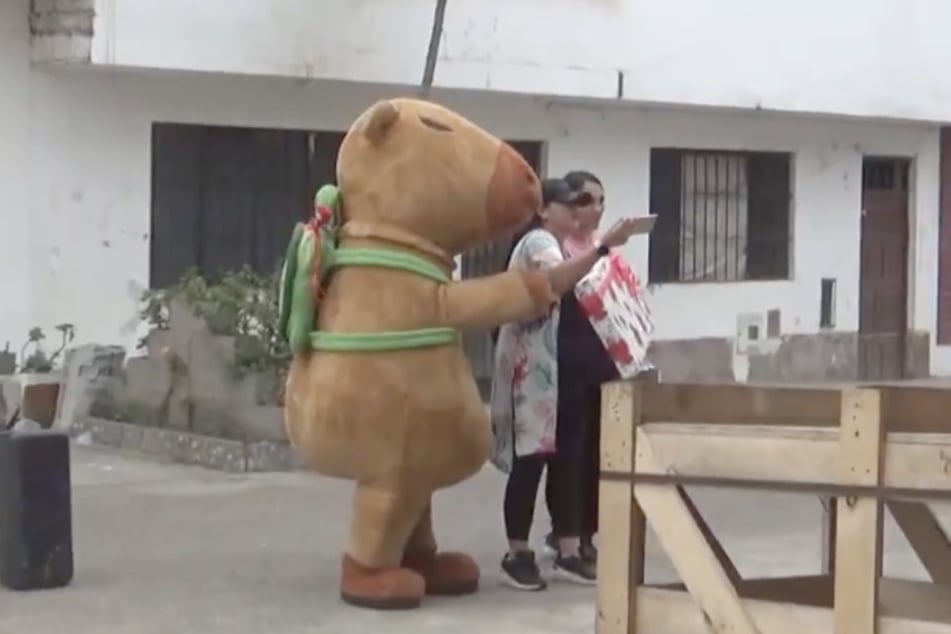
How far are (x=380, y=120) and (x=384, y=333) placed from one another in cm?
79

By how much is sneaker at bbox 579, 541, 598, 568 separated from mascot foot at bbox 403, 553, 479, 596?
0.56m

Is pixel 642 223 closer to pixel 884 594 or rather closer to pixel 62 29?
pixel 884 594

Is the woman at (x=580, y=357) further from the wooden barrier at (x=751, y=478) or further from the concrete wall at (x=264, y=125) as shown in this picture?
the concrete wall at (x=264, y=125)

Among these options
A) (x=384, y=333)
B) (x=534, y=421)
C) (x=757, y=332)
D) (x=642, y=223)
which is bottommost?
(x=534, y=421)

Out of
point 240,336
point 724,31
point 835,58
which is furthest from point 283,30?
point 835,58

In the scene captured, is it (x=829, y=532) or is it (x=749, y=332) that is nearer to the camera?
Answer: (x=829, y=532)

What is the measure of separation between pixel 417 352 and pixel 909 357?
13350mm

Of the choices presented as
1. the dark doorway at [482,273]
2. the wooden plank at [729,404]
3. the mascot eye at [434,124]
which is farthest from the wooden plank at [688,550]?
the dark doorway at [482,273]

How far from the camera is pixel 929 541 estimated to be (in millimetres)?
6430

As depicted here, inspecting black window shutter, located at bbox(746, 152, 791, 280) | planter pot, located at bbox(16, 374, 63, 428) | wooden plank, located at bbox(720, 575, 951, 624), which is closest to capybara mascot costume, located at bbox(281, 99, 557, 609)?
wooden plank, located at bbox(720, 575, 951, 624)

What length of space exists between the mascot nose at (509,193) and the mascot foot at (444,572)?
1.38m

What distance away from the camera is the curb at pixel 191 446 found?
1171cm

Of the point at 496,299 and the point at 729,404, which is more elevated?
the point at 496,299

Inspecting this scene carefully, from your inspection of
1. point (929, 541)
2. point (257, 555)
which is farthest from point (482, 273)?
point (929, 541)
